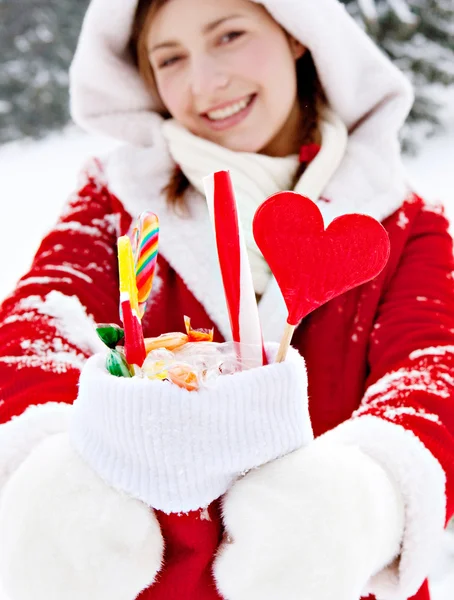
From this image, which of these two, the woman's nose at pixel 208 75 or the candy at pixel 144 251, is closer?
the candy at pixel 144 251

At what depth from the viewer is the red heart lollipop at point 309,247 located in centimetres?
43

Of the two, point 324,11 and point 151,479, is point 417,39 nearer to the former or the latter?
point 324,11

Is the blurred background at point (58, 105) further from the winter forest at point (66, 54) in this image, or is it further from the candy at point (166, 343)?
the candy at point (166, 343)

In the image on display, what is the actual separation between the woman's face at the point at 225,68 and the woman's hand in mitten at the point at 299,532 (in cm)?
59

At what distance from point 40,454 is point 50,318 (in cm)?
30

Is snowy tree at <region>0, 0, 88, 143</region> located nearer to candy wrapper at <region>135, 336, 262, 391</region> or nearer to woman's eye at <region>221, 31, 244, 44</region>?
woman's eye at <region>221, 31, 244, 44</region>

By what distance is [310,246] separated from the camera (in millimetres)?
435

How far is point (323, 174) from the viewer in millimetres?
892

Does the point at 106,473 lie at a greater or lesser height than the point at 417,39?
greater

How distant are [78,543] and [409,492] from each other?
270mm

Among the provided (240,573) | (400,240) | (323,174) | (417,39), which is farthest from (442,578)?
(417,39)

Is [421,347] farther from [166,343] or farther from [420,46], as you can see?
[420,46]

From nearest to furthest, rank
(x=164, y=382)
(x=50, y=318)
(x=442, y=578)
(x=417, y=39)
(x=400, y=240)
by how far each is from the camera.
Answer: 1. (x=164, y=382)
2. (x=50, y=318)
3. (x=400, y=240)
4. (x=442, y=578)
5. (x=417, y=39)

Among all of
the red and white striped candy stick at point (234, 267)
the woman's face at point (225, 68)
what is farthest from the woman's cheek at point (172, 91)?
the red and white striped candy stick at point (234, 267)
